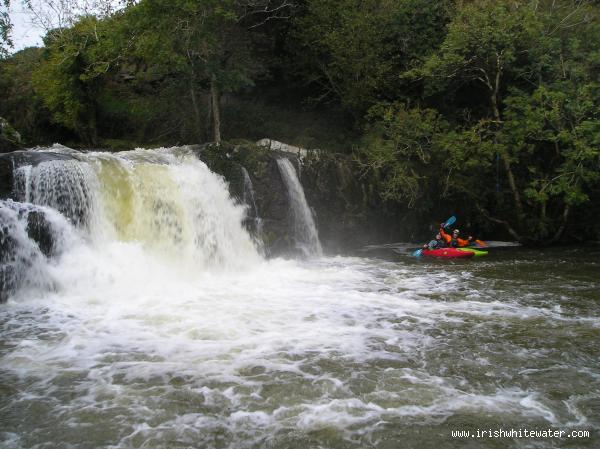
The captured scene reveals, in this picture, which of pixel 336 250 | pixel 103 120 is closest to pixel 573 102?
pixel 336 250

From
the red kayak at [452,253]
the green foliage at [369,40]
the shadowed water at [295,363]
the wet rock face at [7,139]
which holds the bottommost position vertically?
the shadowed water at [295,363]

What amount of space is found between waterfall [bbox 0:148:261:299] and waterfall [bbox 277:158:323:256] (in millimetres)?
1554

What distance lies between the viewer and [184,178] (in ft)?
34.5

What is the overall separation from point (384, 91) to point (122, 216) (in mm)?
9836

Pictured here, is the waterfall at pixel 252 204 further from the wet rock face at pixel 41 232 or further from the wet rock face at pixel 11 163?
the wet rock face at pixel 41 232

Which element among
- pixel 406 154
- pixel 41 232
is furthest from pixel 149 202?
pixel 406 154

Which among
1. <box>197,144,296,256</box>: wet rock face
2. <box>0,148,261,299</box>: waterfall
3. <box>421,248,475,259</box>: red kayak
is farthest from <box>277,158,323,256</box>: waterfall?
<box>421,248,475,259</box>: red kayak

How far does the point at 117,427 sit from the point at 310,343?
243 centimetres

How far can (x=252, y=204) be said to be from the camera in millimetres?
11672

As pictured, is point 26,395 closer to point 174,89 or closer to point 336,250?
point 336,250

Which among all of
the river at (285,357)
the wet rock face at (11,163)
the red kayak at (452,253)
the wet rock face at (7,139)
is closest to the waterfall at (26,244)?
the river at (285,357)

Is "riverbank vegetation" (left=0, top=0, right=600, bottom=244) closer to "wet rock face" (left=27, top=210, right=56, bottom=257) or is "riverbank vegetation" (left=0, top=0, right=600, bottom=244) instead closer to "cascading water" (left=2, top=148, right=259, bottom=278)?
"cascading water" (left=2, top=148, right=259, bottom=278)

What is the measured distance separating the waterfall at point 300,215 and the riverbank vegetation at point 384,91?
6.48 ft

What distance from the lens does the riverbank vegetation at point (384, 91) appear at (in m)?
12.3
